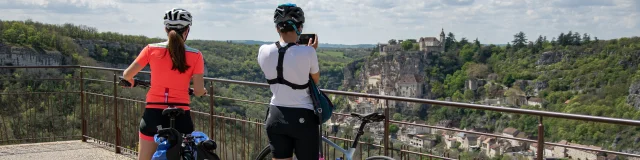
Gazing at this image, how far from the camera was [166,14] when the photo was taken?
2.90 metres

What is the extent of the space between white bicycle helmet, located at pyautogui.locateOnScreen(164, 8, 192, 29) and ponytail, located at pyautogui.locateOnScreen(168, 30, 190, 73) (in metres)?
0.06

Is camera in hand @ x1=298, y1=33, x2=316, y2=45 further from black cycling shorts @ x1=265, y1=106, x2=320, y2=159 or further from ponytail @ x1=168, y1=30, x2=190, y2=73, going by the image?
ponytail @ x1=168, y1=30, x2=190, y2=73

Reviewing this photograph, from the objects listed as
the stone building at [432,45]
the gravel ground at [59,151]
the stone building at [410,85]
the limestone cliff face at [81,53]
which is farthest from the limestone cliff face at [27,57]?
the stone building at [432,45]

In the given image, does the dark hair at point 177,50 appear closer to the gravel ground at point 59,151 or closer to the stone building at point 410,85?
the gravel ground at point 59,151

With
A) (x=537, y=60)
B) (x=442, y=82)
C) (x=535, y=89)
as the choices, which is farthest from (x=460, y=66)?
(x=535, y=89)

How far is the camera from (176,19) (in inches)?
113

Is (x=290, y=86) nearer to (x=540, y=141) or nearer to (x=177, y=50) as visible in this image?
(x=177, y=50)

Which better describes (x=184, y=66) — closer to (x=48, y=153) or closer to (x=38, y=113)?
(x=48, y=153)

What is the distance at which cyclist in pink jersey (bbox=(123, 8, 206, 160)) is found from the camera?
112 inches

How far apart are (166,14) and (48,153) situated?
3.96 m

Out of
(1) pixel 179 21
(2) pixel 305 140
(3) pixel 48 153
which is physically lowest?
(3) pixel 48 153

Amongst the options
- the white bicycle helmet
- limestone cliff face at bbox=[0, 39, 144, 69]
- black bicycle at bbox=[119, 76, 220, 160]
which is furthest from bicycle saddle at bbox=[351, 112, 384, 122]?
limestone cliff face at bbox=[0, 39, 144, 69]

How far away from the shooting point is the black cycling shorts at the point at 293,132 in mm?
2619

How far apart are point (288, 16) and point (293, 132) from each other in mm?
566
